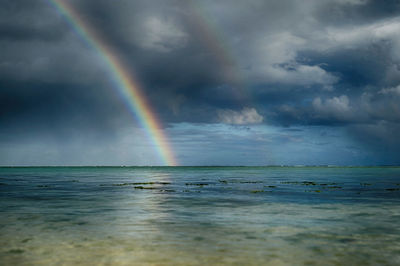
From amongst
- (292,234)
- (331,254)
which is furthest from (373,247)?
(292,234)

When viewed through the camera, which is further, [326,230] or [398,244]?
[326,230]

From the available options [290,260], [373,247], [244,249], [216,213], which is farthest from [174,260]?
[216,213]

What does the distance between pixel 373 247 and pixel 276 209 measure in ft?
46.2

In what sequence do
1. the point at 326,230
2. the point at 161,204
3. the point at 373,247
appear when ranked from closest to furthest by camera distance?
the point at 373,247 < the point at 326,230 < the point at 161,204

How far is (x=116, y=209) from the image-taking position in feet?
102

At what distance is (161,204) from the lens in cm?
3478


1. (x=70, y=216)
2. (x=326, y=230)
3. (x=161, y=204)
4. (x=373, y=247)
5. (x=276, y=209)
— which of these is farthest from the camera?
(x=161, y=204)

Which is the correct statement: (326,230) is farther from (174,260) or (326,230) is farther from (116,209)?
(116,209)

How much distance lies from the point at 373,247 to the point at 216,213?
13347 millimetres

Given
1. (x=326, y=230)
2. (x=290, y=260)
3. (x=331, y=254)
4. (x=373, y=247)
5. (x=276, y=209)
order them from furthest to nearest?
(x=276, y=209), (x=326, y=230), (x=373, y=247), (x=331, y=254), (x=290, y=260)

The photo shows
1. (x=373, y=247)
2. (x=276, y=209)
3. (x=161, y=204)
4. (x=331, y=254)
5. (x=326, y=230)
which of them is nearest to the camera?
(x=331, y=254)

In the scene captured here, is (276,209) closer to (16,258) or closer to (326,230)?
(326,230)

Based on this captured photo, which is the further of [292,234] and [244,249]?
[292,234]

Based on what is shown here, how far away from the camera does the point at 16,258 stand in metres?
14.5
